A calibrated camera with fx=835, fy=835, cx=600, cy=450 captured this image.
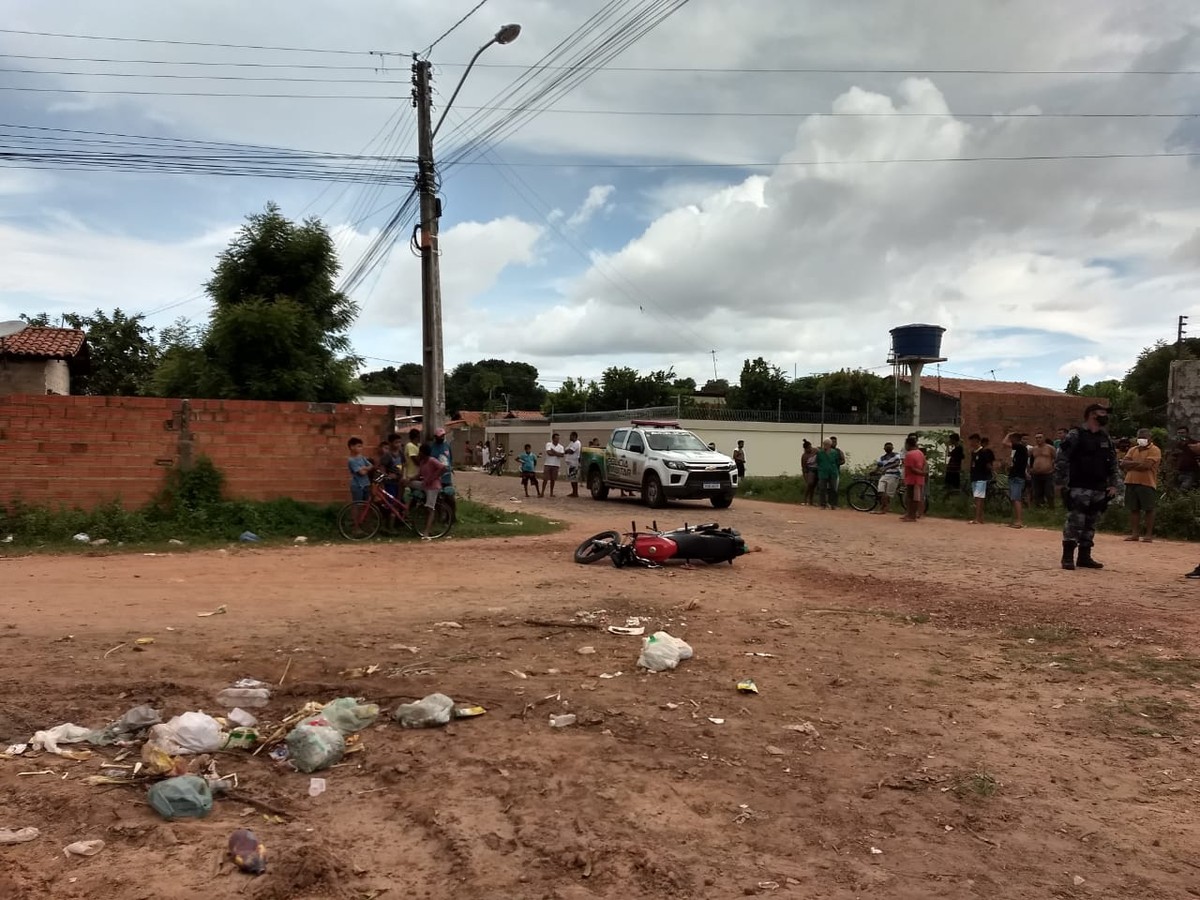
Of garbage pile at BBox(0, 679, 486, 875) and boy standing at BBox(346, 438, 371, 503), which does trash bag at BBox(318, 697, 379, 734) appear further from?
boy standing at BBox(346, 438, 371, 503)

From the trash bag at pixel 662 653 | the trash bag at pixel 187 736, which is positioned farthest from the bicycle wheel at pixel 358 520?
the trash bag at pixel 187 736

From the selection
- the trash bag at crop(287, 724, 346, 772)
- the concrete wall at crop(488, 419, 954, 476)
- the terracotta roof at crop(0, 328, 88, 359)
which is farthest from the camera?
the concrete wall at crop(488, 419, 954, 476)

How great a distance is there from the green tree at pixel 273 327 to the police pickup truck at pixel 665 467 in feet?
21.0

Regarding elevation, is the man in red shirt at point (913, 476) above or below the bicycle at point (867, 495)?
above

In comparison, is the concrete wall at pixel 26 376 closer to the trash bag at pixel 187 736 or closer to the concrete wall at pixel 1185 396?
the trash bag at pixel 187 736

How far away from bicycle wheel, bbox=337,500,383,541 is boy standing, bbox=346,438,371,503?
0.41 feet

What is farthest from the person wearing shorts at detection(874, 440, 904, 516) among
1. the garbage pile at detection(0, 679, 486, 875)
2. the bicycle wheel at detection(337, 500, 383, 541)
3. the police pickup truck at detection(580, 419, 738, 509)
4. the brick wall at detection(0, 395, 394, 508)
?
the garbage pile at detection(0, 679, 486, 875)

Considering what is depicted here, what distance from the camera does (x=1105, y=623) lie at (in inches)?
278

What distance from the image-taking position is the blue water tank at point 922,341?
46.7 m

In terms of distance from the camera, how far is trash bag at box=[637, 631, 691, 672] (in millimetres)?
5504

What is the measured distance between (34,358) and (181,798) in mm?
20782

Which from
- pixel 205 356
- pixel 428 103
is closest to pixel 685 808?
pixel 428 103

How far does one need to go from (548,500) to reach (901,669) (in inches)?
626

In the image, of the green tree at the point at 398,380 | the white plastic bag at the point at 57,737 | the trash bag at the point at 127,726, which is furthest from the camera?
the green tree at the point at 398,380
